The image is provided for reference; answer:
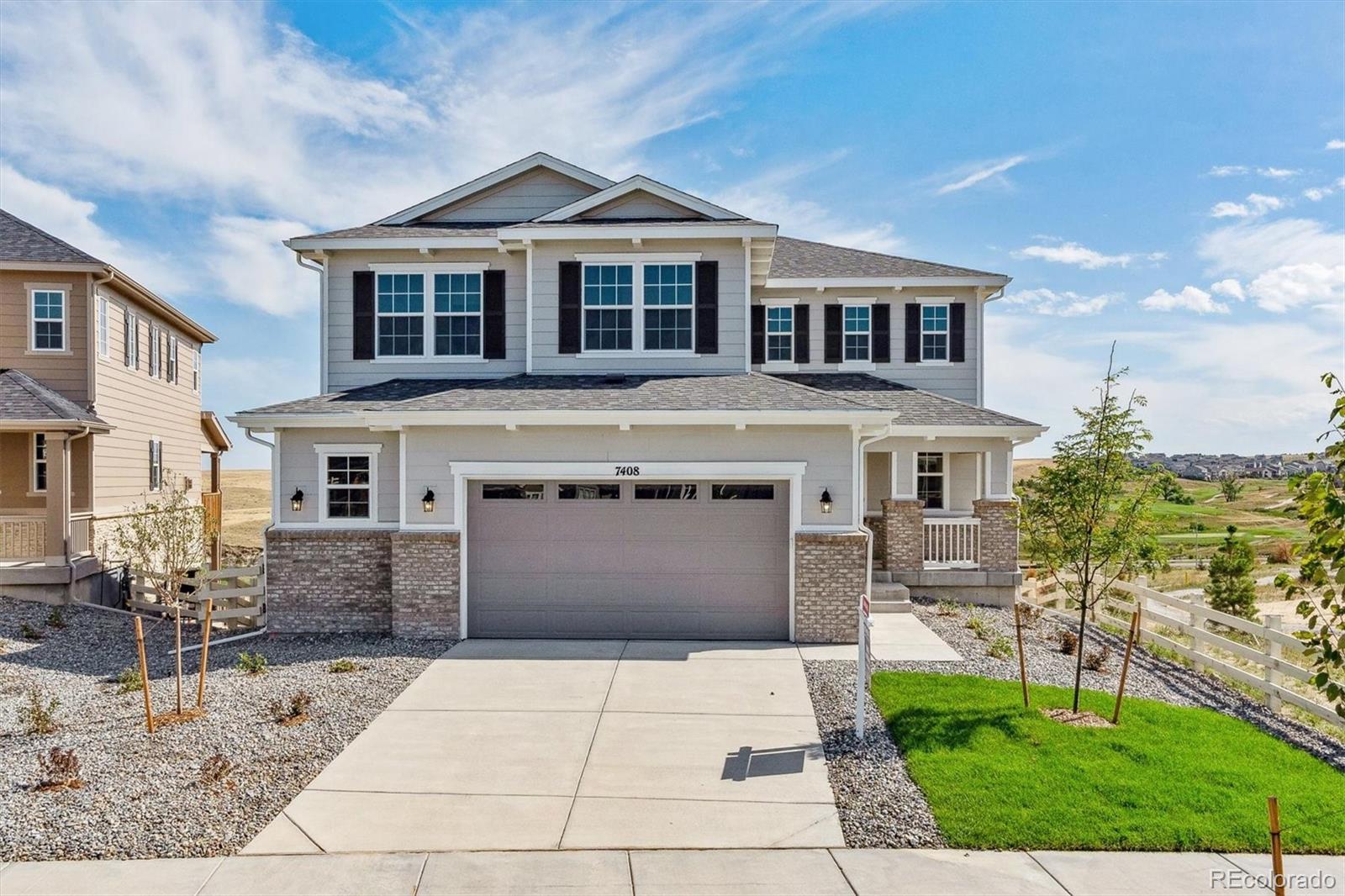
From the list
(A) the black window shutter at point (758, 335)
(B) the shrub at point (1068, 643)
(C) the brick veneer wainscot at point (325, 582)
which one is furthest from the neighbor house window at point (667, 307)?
(B) the shrub at point (1068, 643)

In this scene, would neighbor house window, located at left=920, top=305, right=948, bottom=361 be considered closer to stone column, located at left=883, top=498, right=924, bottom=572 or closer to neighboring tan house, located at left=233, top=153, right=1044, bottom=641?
neighboring tan house, located at left=233, top=153, right=1044, bottom=641

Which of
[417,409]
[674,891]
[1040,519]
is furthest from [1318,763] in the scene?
[417,409]

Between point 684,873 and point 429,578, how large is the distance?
7.11 metres

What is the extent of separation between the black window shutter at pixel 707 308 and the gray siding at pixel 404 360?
123 inches

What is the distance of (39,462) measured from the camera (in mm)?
16516

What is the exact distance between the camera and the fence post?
8.52 m

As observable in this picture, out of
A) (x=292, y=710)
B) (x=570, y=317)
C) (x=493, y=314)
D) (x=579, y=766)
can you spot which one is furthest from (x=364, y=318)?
(x=579, y=766)

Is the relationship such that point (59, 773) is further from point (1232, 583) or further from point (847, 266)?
point (1232, 583)

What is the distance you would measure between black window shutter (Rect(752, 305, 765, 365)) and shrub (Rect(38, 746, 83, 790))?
13117mm

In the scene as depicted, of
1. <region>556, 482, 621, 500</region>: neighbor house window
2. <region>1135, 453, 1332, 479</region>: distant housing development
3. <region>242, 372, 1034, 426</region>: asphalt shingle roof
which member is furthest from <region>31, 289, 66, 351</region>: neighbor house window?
<region>1135, 453, 1332, 479</region>: distant housing development

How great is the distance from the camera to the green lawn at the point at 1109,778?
5504mm

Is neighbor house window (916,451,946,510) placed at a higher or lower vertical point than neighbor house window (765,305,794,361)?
lower

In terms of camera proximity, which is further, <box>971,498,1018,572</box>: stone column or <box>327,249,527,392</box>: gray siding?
<box>971,498,1018,572</box>: stone column

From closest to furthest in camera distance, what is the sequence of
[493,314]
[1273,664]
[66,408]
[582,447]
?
[1273,664] < [582,447] < [493,314] < [66,408]
